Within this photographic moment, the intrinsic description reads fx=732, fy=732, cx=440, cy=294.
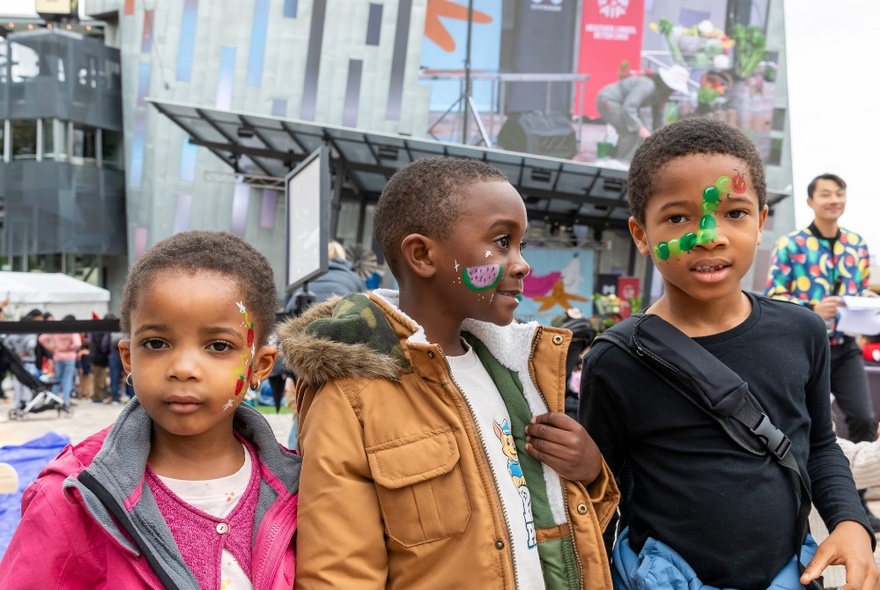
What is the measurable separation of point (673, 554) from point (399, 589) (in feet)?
1.87

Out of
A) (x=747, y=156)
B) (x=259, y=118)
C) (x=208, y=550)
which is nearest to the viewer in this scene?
(x=208, y=550)

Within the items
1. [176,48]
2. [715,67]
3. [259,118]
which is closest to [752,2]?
[715,67]

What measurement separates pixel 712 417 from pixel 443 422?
56 cm

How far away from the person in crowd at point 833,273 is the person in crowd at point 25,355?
1034cm

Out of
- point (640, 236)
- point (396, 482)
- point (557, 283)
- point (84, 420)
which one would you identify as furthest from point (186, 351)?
point (557, 283)

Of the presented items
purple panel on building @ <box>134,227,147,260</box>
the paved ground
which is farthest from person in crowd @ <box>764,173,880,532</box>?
purple panel on building @ <box>134,227,147,260</box>

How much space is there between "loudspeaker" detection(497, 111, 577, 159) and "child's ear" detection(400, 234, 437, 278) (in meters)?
18.3

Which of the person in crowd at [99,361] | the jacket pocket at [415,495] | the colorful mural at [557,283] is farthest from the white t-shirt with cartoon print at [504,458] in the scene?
the colorful mural at [557,283]

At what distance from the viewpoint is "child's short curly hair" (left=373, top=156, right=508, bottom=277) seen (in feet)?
5.26

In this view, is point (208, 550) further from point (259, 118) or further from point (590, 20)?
point (590, 20)

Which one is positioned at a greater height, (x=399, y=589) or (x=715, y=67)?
(x=715, y=67)

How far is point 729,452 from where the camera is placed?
1521 millimetres

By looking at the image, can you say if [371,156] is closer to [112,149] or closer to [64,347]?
[64,347]

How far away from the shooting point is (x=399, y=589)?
1407mm
